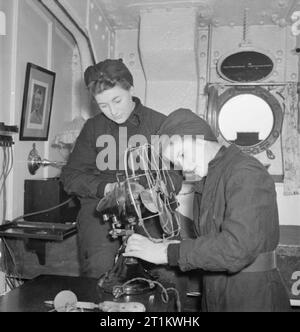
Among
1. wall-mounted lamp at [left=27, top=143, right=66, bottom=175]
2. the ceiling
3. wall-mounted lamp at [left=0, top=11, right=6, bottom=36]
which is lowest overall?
wall-mounted lamp at [left=27, top=143, right=66, bottom=175]

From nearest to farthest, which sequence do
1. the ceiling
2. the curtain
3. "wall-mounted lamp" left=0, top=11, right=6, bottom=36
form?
"wall-mounted lamp" left=0, top=11, right=6, bottom=36, the ceiling, the curtain

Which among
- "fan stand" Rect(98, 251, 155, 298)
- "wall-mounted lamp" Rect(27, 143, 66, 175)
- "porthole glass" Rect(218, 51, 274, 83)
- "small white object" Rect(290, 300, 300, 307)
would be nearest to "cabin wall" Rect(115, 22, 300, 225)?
"porthole glass" Rect(218, 51, 274, 83)

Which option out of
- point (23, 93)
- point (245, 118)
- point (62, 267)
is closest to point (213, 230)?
point (62, 267)

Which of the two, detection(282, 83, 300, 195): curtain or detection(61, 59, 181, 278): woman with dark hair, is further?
detection(282, 83, 300, 195): curtain

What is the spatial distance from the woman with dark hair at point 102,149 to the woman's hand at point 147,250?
1.59 feet

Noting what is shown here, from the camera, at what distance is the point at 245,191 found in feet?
4.65

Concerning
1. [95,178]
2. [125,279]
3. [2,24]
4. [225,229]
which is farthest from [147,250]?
[2,24]

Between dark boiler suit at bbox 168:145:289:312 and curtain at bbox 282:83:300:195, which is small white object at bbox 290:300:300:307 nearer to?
curtain at bbox 282:83:300:195

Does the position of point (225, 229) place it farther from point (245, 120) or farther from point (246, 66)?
point (246, 66)

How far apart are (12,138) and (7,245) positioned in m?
0.83

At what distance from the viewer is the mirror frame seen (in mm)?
4086

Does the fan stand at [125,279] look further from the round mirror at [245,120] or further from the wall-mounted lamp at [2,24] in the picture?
the round mirror at [245,120]

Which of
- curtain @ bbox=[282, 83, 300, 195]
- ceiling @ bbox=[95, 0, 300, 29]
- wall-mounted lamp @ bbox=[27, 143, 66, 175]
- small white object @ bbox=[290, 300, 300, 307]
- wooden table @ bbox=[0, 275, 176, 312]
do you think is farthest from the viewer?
curtain @ bbox=[282, 83, 300, 195]

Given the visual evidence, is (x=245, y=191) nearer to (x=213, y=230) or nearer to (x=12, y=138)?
(x=213, y=230)
